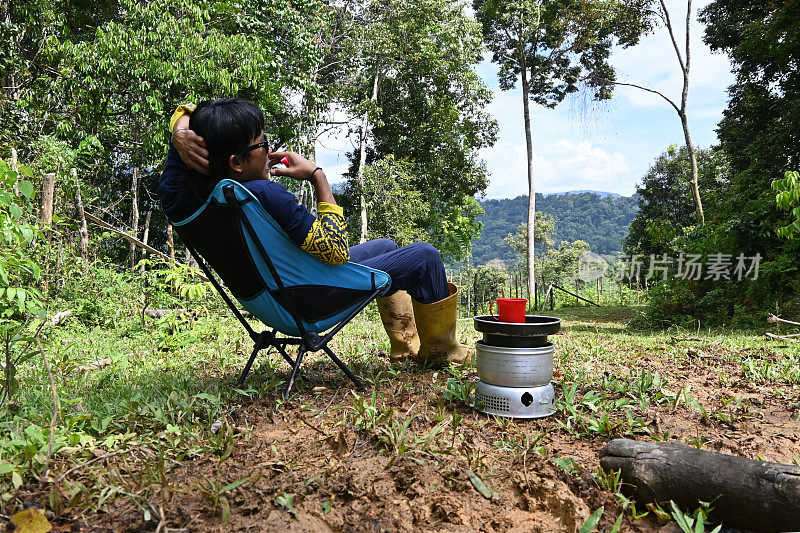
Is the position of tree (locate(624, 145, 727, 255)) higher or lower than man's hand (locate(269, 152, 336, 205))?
higher

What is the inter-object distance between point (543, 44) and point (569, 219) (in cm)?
9219

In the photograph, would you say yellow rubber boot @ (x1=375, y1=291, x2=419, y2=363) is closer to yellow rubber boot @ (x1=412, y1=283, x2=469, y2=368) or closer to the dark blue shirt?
yellow rubber boot @ (x1=412, y1=283, x2=469, y2=368)

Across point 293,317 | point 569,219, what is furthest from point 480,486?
point 569,219

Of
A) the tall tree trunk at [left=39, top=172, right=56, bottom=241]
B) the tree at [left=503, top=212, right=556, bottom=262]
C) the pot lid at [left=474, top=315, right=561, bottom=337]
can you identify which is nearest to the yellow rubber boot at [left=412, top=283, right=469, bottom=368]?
the pot lid at [left=474, top=315, right=561, bottom=337]

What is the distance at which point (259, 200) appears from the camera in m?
2.11

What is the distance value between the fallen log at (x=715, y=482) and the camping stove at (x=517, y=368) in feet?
1.74

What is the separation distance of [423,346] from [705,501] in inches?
66.4

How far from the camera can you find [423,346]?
9.86 ft

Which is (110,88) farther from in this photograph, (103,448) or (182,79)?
(103,448)

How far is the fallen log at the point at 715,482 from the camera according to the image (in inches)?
54.2

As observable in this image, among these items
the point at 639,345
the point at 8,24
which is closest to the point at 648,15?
the point at 639,345

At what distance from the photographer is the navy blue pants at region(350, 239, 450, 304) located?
102 inches

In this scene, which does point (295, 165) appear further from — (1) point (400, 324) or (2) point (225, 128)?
(1) point (400, 324)

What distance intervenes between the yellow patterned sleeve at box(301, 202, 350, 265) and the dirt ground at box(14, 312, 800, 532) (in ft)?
2.21
